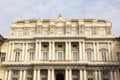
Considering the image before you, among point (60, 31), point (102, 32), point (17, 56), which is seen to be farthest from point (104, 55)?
point (17, 56)

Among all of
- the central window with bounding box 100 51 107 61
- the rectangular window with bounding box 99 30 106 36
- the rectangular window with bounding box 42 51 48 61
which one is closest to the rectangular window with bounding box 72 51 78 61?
the central window with bounding box 100 51 107 61

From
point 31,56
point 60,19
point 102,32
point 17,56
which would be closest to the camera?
point 31,56

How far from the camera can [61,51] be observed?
59.5 m

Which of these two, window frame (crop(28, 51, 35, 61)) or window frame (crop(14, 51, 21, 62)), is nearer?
window frame (crop(28, 51, 35, 61))

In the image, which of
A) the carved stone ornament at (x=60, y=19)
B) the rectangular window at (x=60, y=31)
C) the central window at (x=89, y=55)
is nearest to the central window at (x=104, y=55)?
the central window at (x=89, y=55)

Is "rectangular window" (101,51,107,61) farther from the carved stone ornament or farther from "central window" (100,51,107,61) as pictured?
the carved stone ornament

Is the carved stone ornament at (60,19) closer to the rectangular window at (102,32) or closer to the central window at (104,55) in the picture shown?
the rectangular window at (102,32)

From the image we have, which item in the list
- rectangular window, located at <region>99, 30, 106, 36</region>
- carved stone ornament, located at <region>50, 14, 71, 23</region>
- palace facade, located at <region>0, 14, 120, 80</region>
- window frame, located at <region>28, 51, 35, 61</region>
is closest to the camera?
palace facade, located at <region>0, 14, 120, 80</region>

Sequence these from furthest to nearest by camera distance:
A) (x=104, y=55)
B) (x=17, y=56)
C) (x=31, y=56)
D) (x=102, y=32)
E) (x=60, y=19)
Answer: (x=60, y=19) → (x=102, y=32) → (x=17, y=56) → (x=31, y=56) → (x=104, y=55)

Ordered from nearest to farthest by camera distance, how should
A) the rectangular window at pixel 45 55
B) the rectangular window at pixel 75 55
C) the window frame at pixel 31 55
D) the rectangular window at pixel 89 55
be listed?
the rectangular window at pixel 75 55 → the rectangular window at pixel 45 55 → the rectangular window at pixel 89 55 → the window frame at pixel 31 55

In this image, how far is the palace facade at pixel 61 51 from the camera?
5609cm

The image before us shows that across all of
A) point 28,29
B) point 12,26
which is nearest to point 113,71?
point 28,29

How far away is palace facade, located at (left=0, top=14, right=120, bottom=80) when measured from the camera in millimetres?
56094

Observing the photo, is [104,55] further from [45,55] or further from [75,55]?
[45,55]
